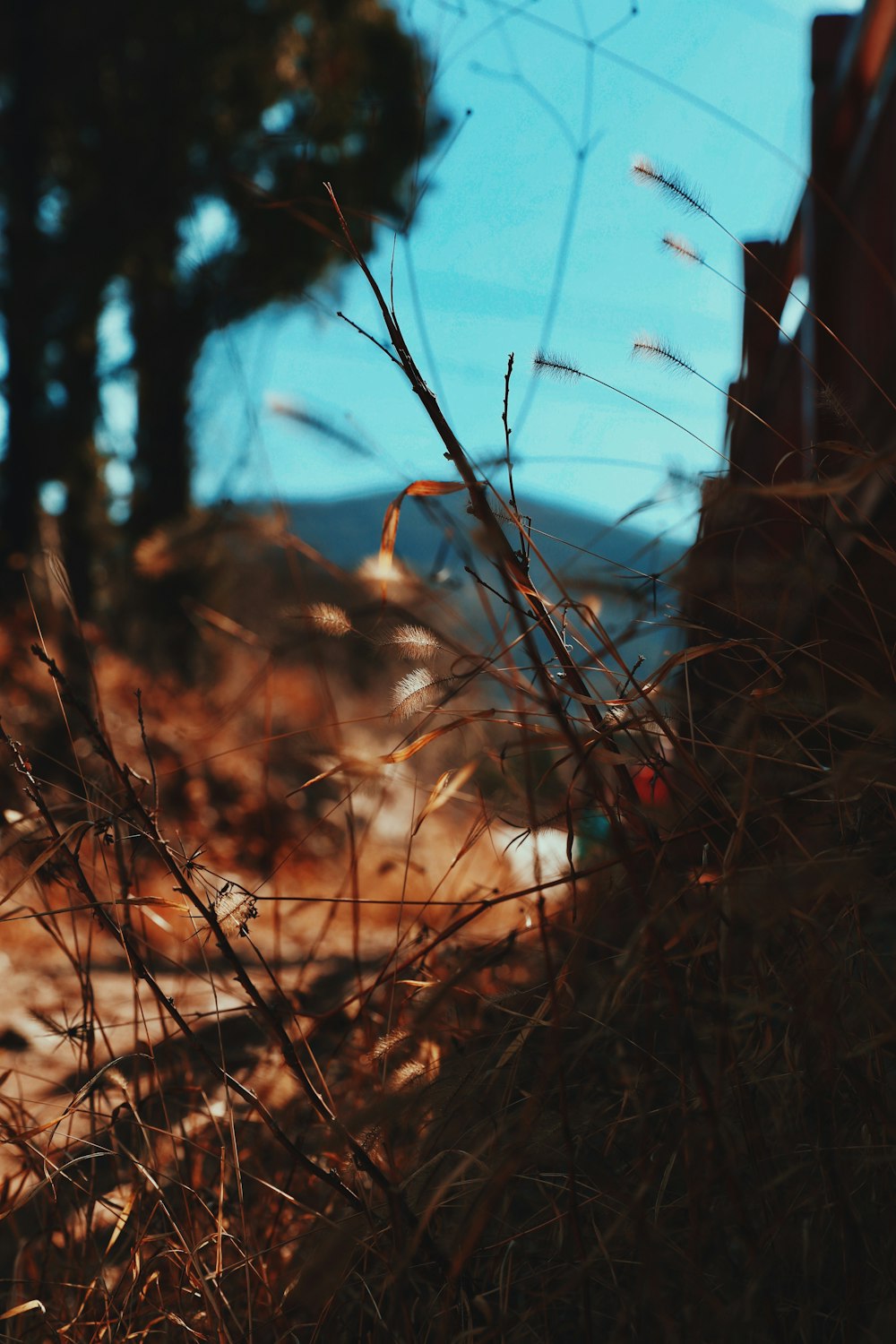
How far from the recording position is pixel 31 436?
17.8 feet

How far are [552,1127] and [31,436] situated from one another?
558 centimetres

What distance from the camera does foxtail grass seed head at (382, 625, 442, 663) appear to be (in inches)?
24.3

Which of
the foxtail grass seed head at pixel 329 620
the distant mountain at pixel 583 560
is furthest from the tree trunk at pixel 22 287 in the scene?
the foxtail grass seed head at pixel 329 620

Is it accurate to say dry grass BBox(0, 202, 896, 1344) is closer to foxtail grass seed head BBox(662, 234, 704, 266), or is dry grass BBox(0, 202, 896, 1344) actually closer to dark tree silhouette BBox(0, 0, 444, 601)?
foxtail grass seed head BBox(662, 234, 704, 266)

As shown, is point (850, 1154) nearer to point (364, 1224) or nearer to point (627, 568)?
point (364, 1224)

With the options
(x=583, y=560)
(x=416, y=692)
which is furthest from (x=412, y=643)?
(x=583, y=560)

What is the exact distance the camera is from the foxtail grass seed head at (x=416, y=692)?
59 cm

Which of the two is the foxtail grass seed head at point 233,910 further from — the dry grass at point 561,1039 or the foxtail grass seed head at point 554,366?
the foxtail grass seed head at point 554,366

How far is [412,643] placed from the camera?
0.62 m

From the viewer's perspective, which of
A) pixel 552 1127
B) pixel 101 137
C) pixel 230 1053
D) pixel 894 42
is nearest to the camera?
pixel 552 1127

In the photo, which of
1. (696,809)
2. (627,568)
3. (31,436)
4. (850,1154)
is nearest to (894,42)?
(627,568)

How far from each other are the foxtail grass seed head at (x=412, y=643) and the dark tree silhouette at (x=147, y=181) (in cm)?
518

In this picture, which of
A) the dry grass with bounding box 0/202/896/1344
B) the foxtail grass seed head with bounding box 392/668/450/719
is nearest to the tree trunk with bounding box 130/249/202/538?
the dry grass with bounding box 0/202/896/1344

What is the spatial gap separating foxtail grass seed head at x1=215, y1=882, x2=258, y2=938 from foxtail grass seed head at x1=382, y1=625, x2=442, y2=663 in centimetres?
17
